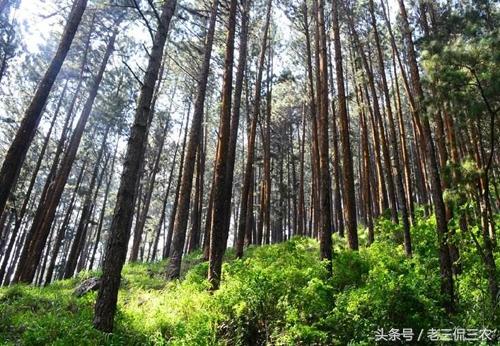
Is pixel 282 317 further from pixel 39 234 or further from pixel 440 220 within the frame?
pixel 39 234

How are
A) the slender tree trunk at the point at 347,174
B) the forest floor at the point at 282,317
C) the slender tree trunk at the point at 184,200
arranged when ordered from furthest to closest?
the slender tree trunk at the point at 184,200
the slender tree trunk at the point at 347,174
the forest floor at the point at 282,317

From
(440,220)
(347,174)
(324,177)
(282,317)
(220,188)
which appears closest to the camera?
(282,317)

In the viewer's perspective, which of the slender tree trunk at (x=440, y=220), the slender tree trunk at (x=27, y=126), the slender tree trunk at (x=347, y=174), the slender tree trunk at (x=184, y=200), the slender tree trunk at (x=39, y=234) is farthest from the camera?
the slender tree trunk at (x=39, y=234)

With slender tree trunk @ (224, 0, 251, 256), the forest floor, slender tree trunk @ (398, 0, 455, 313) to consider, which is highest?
slender tree trunk @ (224, 0, 251, 256)

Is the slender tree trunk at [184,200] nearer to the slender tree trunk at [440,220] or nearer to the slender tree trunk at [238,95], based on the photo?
the slender tree trunk at [238,95]

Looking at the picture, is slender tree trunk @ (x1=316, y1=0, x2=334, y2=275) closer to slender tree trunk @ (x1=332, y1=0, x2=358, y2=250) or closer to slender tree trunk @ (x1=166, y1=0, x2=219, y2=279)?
slender tree trunk @ (x1=332, y1=0, x2=358, y2=250)

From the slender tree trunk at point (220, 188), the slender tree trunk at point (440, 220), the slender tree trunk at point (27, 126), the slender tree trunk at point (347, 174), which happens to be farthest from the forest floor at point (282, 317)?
the slender tree trunk at point (347, 174)

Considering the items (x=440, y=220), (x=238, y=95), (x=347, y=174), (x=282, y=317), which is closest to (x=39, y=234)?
(x=238, y=95)

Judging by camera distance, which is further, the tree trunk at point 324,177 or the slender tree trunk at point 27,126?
the tree trunk at point 324,177

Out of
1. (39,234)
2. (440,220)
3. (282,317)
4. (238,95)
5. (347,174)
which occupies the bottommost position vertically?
(282,317)

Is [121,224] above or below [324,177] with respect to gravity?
below

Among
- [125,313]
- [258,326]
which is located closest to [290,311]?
[258,326]

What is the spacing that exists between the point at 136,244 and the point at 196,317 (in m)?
17.8

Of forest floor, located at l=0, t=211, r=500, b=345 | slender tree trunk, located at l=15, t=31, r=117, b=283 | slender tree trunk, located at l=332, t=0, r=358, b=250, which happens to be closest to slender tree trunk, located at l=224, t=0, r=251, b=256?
slender tree trunk, located at l=332, t=0, r=358, b=250
